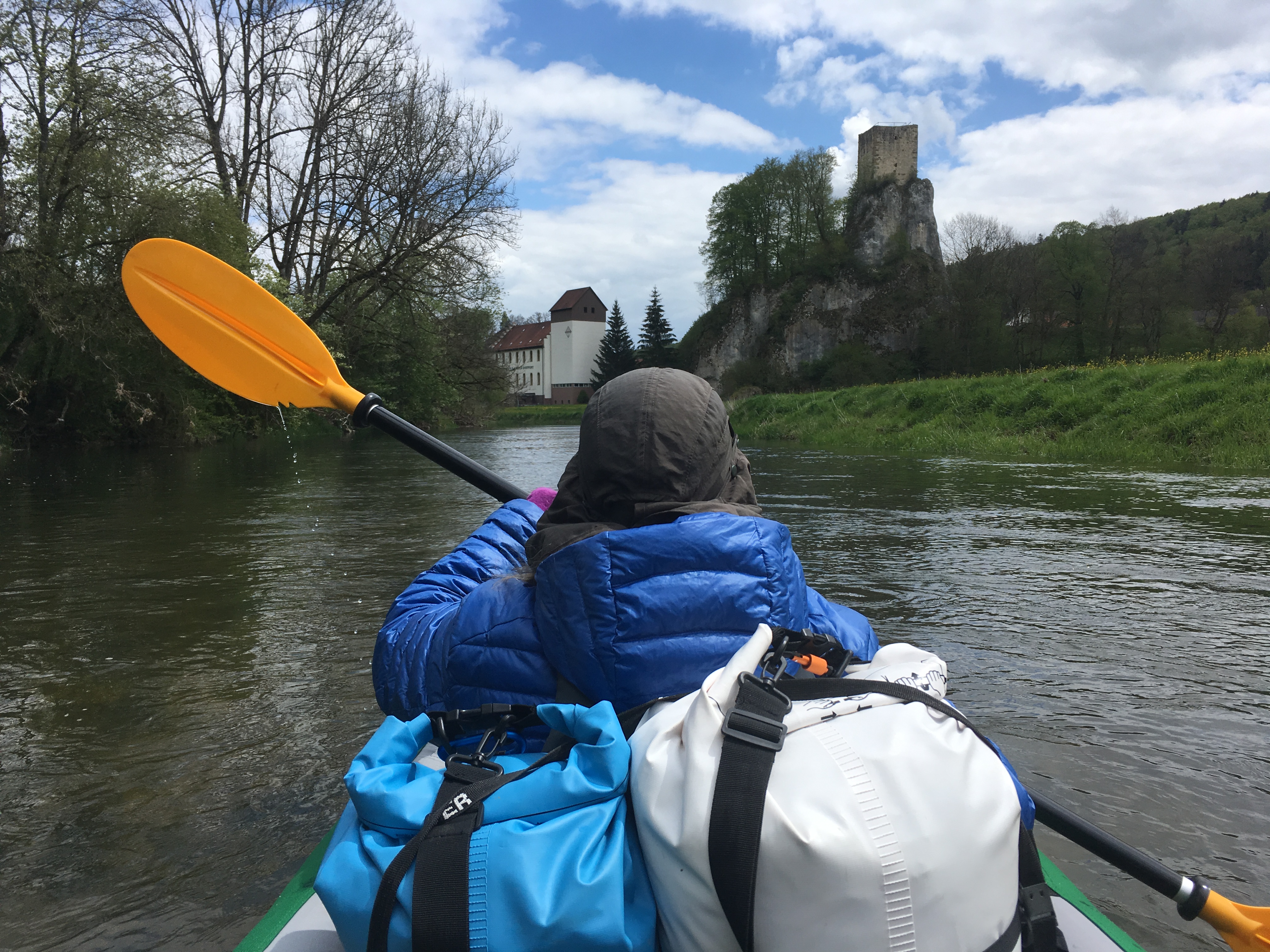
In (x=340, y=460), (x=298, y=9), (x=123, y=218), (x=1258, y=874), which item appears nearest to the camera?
(x=1258, y=874)

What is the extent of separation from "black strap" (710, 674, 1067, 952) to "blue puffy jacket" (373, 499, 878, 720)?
141 mm

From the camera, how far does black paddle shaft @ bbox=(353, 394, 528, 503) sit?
3.11 meters

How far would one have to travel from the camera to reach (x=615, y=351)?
67.8m

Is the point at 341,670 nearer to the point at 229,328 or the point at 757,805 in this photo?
the point at 229,328

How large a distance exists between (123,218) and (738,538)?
684 inches

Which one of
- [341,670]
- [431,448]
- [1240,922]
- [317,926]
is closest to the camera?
[317,926]

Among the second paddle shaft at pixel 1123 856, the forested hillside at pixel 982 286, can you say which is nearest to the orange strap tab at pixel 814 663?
the second paddle shaft at pixel 1123 856

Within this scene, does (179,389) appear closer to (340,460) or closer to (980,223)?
(340,460)

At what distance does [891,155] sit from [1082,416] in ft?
162

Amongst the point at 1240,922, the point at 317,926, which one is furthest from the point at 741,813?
the point at 1240,922

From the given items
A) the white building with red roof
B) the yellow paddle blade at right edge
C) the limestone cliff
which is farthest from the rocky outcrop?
the yellow paddle blade at right edge

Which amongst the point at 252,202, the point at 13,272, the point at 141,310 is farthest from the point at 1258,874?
the point at 252,202

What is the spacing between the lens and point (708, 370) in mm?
64938

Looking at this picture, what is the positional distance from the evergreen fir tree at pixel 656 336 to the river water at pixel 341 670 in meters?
57.2
